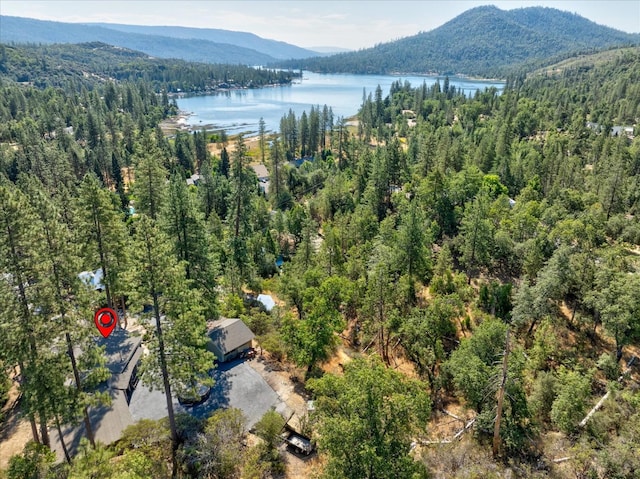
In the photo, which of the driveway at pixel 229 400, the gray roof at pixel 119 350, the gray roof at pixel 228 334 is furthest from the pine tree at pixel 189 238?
the driveway at pixel 229 400

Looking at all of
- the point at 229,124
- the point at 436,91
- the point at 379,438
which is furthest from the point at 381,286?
the point at 436,91

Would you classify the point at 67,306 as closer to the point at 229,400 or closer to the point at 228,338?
the point at 229,400

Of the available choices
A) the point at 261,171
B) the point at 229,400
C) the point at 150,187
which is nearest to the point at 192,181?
the point at 261,171

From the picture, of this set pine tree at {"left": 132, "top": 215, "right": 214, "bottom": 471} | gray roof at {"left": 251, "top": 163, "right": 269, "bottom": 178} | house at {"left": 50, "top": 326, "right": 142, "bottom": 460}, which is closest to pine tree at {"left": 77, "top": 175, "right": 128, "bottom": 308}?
house at {"left": 50, "top": 326, "right": 142, "bottom": 460}

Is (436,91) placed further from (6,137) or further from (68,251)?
(68,251)

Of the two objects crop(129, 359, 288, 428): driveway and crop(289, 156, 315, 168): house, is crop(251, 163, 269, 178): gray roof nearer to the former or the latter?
crop(289, 156, 315, 168): house

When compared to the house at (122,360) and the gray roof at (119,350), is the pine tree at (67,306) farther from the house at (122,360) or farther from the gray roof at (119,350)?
the gray roof at (119,350)
